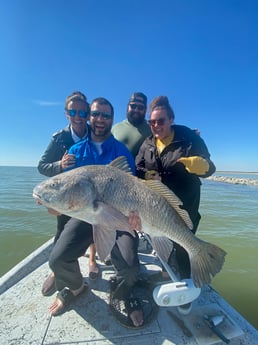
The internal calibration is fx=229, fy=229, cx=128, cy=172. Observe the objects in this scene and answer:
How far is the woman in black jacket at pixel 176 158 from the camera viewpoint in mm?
3488

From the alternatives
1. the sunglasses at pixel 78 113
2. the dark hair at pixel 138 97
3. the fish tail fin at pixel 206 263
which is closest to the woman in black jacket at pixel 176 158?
the fish tail fin at pixel 206 263

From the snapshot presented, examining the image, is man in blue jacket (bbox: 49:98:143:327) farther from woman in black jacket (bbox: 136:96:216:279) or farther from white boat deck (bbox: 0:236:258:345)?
woman in black jacket (bbox: 136:96:216:279)

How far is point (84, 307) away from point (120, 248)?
95cm

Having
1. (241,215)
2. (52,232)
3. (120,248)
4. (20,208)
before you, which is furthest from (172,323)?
(20,208)

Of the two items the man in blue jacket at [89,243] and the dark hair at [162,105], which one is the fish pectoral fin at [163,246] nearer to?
the man in blue jacket at [89,243]

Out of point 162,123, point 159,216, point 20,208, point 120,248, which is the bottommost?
point 20,208

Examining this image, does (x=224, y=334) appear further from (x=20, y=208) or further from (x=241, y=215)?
(x=20, y=208)

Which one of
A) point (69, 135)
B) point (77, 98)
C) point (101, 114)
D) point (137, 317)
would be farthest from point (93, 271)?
point (77, 98)

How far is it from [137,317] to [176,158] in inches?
86.9

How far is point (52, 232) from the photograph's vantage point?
959 centimetres

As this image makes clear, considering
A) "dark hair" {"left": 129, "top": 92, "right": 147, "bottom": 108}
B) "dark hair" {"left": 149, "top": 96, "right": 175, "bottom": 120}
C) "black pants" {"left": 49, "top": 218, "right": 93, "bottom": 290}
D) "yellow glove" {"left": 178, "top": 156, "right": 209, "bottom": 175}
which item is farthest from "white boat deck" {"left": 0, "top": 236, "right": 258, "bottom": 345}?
"dark hair" {"left": 129, "top": 92, "right": 147, "bottom": 108}

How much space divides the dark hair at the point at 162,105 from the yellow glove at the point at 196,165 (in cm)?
84

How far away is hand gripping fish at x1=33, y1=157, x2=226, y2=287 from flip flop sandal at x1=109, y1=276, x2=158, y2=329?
2.71ft

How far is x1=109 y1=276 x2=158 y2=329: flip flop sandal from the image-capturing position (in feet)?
9.53
